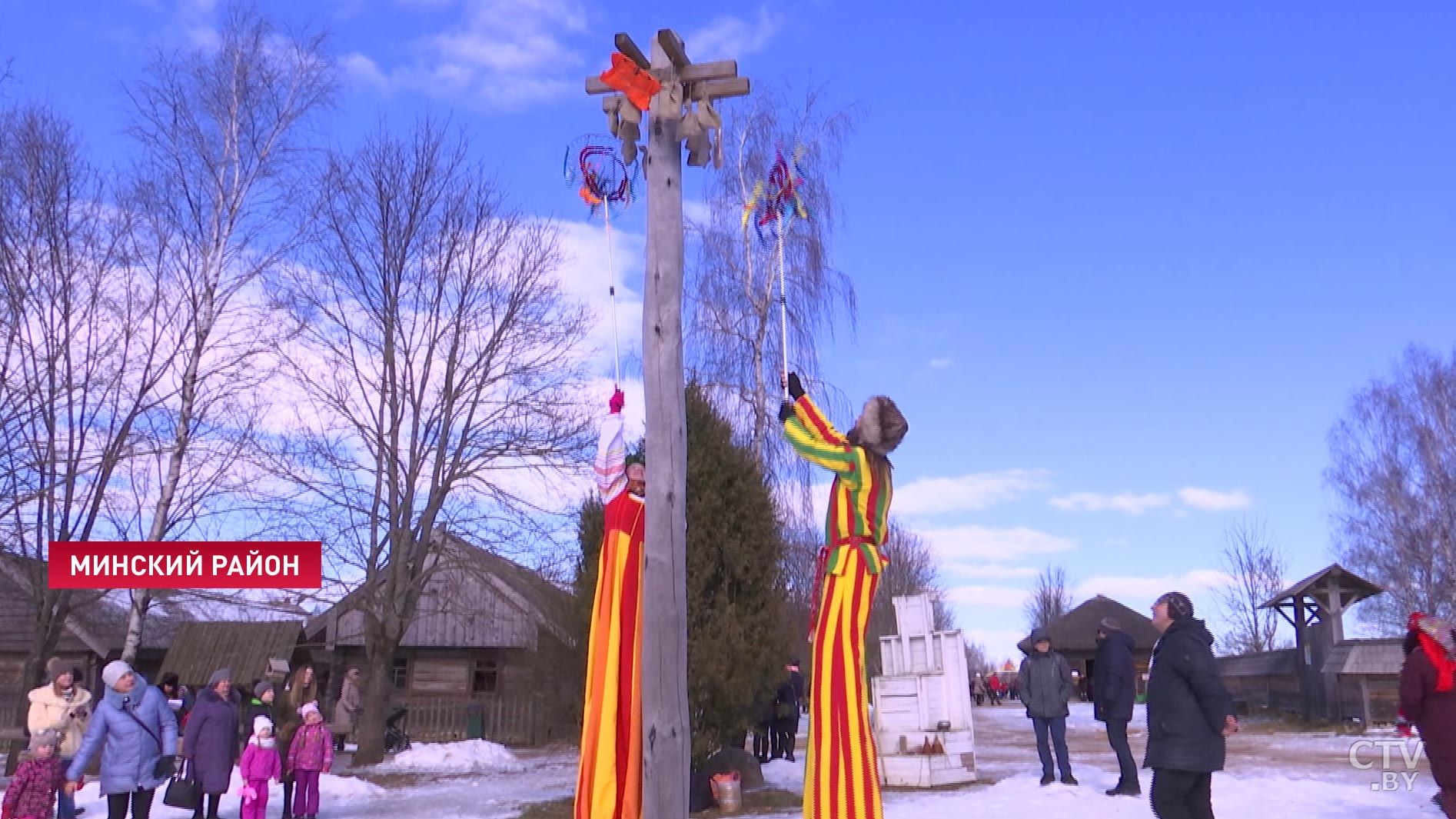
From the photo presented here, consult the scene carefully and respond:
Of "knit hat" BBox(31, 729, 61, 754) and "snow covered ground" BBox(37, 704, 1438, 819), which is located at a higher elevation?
"knit hat" BBox(31, 729, 61, 754)

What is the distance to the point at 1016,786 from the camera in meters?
11.5

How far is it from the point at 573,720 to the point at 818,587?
11.1m

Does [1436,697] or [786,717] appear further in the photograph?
[786,717]

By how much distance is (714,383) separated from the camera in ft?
63.8

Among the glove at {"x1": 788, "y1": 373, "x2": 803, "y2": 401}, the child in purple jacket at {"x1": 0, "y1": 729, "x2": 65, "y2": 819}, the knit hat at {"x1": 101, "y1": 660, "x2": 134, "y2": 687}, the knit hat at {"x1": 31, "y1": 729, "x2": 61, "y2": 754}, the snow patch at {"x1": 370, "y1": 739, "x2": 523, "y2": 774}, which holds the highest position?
the glove at {"x1": 788, "y1": 373, "x2": 803, "y2": 401}

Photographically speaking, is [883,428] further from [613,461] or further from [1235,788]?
[1235,788]

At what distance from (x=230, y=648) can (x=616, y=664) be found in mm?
25691

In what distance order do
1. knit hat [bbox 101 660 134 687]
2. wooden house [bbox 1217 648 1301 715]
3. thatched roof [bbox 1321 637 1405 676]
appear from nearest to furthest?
1. knit hat [bbox 101 660 134 687]
2. thatched roof [bbox 1321 637 1405 676]
3. wooden house [bbox 1217 648 1301 715]

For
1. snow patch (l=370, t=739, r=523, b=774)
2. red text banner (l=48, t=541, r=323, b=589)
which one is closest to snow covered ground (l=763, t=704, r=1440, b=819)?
snow patch (l=370, t=739, r=523, b=774)

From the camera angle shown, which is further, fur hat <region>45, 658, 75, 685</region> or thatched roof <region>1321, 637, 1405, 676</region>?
thatched roof <region>1321, 637, 1405, 676</region>

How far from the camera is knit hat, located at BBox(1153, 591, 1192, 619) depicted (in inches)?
277

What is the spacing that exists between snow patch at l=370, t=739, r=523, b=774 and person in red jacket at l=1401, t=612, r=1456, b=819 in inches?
521

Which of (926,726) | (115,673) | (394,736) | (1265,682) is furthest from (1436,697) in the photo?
(1265,682)

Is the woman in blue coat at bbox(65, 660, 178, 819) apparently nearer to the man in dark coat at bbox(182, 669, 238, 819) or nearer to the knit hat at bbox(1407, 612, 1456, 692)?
the man in dark coat at bbox(182, 669, 238, 819)
